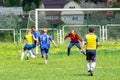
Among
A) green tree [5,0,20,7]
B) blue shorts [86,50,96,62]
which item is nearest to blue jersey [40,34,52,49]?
blue shorts [86,50,96,62]

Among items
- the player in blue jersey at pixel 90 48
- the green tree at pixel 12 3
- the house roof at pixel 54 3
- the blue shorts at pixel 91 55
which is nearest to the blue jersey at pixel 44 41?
the player in blue jersey at pixel 90 48

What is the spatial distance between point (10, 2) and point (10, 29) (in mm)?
65559

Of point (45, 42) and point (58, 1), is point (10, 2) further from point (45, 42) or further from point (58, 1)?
point (45, 42)

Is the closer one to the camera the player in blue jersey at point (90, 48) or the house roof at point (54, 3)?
the player in blue jersey at point (90, 48)

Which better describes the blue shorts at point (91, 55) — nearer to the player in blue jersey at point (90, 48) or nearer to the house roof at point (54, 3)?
the player in blue jersey at point (90, 48)

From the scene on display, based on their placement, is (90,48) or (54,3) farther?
(54,3)

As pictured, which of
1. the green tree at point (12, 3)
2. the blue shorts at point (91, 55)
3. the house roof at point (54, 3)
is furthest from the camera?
the green tree at point (12, 3)

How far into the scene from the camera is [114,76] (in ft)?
67.2

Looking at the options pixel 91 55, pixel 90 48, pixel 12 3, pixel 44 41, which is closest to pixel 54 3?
pixel 12 3

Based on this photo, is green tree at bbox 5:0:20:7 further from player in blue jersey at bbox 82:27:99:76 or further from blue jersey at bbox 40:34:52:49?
player in blue jersey at bbox 82:27:99:76

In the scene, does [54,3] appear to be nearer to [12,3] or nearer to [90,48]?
[12,3]

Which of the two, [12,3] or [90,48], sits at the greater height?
[90,48]

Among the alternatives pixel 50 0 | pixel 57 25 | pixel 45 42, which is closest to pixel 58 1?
pixel 50 0

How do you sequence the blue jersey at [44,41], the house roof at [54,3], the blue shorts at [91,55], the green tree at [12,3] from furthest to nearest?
the green tree at [12,3] → the house roof at [54,3] → the blue jersey at [44,41] → the blue shorts at [91,55]
